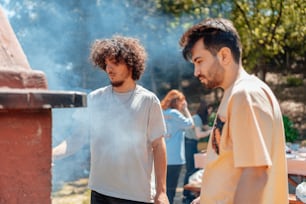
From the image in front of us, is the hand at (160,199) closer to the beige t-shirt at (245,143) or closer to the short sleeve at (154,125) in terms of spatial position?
the short sleeve at (154,125)

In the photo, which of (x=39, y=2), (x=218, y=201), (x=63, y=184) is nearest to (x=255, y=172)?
(x=218, y=201)

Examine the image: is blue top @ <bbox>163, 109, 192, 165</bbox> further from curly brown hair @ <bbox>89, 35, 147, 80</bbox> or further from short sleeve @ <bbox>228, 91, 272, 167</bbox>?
short sleeve @ <bbox>228, 91, 272, 167</bbox>

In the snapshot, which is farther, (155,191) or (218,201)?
(155,191)

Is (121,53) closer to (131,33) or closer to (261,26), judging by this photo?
(131,33)

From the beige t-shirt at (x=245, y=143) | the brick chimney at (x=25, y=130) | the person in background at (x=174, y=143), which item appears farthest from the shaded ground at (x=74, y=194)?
the brick chimney at (x=25, y=130)

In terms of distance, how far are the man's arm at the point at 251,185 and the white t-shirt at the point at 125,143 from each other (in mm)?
1186

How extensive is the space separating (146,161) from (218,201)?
1065mm

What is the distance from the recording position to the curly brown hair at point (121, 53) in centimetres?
328

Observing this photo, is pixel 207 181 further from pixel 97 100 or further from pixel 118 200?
pixel 97 100

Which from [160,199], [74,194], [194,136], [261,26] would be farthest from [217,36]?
[261,26]

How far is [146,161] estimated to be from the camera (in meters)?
3.19

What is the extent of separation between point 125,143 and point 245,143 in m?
1.27

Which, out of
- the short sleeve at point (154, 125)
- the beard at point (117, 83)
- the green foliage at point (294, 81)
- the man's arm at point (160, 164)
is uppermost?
the beard at point (117, 83)

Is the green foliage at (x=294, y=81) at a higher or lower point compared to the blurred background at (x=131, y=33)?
lower
